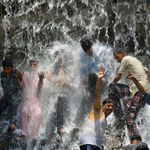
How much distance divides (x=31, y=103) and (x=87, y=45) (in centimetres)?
174

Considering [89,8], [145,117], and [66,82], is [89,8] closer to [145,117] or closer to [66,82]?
[66,82]

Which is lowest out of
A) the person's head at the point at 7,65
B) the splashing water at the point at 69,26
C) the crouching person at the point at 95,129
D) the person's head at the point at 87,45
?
the crouching person at the point at 95,129

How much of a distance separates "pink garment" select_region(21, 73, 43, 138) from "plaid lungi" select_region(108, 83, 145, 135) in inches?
59.8

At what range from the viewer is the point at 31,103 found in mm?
4996

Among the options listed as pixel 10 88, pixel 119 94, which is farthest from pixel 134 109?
pixel 10 88

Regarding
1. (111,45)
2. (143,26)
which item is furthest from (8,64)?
(143,26)

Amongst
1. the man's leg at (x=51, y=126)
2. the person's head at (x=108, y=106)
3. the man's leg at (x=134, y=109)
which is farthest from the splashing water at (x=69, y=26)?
the person's head at (x=108, y=106)

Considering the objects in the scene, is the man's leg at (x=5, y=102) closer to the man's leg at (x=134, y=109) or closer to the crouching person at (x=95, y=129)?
the crouching person at (x=95, y=129)

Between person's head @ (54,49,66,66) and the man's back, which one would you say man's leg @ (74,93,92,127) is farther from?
the man's back

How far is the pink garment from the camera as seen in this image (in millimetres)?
4805

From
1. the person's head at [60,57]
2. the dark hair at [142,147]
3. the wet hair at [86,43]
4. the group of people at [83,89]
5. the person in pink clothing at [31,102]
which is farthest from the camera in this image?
the person's head at [60,57]

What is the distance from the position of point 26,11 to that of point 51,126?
14.7 ft

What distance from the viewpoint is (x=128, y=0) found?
8.09 metres

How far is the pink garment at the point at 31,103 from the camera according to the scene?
480cm
